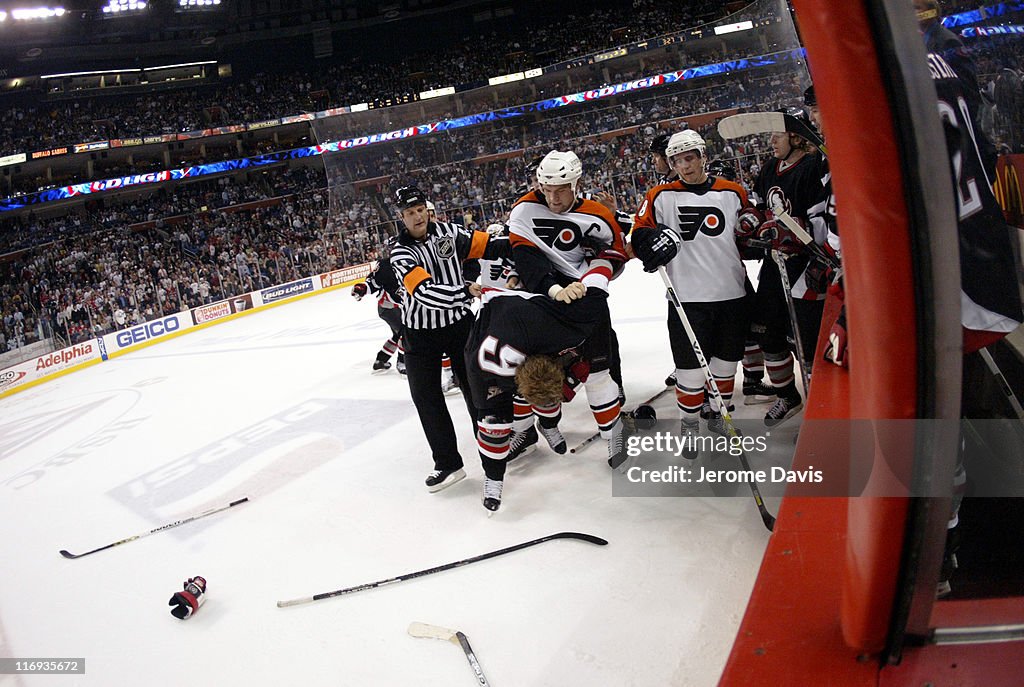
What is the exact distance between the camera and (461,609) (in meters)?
2.61

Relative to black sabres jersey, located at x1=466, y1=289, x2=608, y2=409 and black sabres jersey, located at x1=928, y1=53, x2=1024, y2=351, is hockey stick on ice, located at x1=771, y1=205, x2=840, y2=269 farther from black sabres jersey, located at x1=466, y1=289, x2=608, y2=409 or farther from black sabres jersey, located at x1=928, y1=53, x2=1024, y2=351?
black sabres jersey, located at x1=928, y1=53, x2=1024, y2=351

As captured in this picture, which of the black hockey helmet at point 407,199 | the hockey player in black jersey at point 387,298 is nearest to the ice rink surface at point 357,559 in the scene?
the hockey player in black jersey at point 387,298

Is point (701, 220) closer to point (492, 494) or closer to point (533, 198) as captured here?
point (533, 198)

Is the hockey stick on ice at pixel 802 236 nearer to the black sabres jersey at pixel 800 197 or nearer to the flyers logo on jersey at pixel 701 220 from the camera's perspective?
the black sabres jersey at pixel 800 197

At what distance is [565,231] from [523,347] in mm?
649

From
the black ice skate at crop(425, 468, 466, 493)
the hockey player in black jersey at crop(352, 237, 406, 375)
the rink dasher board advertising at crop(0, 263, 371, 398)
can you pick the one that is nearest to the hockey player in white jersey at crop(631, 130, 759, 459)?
the black ice skate at crop(425, 468, 466, 493)

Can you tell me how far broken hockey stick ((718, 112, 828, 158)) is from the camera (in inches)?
67.9

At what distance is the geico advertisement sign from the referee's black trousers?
1114 cm

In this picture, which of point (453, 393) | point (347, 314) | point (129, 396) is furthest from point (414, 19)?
point (453, 393)

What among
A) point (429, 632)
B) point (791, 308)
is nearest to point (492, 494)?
point (429, 632)

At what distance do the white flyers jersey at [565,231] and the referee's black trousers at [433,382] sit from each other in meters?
0.72

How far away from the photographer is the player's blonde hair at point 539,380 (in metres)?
3.02

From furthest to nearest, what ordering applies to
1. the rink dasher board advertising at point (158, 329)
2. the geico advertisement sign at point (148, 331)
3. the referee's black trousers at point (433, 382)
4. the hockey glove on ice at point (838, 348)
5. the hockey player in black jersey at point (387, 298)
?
the geico advertisement sign at point (148, 331), the rink dasher board advertising at point (158, 329), the hockey player in black jersey at point (387, 298), the referee's black trousers at point (433, 382), the hockey glove on ice at point (838, 348)

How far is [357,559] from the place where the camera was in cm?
321
